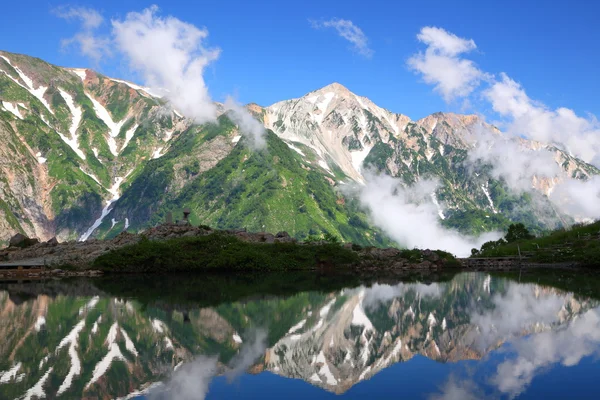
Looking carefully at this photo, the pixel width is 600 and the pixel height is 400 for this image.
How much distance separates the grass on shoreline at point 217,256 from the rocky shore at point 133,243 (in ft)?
6.58

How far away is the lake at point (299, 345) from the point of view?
2111 cm

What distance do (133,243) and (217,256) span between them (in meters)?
11.6

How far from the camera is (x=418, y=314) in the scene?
1527 inches

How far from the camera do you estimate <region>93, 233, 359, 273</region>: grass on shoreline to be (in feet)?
259

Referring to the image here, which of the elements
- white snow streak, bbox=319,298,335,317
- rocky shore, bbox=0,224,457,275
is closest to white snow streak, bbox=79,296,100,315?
white snow streak, bbox=319,298,335,317

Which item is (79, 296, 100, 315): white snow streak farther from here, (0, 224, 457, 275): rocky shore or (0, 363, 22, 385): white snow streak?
(0, 224, 457, 275): rocky shore

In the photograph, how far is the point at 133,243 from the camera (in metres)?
83.2

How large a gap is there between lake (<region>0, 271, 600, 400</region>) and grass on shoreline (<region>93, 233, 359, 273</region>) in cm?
2681

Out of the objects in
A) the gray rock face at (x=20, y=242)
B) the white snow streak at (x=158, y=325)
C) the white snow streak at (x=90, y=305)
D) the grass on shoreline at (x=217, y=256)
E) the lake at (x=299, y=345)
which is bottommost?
the lake at (x=299, y=345)

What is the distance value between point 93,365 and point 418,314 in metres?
21.3

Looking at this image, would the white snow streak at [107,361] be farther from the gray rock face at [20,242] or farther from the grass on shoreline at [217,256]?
the gray rock face at [20,242]

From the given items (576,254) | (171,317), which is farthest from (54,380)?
(576,254)

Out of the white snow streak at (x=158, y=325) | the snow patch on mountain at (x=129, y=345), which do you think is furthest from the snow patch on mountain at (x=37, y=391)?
the white snow streak at (x=158, y=325)

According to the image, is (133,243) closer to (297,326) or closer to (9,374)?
(297,326)
